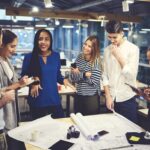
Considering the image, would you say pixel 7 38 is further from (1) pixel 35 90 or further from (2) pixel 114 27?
(2) pixel 114 27

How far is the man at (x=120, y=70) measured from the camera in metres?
2.65

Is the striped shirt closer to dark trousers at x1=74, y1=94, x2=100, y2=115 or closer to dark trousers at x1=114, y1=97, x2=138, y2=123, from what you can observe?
dark trousers at x1=74, y1=94, x2=100, y2=115

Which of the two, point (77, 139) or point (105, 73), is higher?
point (105, 73)

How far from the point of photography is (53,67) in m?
2.86

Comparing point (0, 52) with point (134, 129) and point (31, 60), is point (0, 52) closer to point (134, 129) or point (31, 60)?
point (31, 60)

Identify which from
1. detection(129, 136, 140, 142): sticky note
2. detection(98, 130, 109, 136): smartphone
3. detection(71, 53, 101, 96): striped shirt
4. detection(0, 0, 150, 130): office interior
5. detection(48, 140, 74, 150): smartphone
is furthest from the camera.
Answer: detection(0, 0, 150, 130): office interior

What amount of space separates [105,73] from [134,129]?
82cm

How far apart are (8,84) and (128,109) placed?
1249 mm

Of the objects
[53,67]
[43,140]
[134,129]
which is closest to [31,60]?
[53,67]

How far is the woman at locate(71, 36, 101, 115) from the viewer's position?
10.2 feet

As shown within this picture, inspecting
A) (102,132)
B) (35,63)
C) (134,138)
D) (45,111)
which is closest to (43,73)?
(35,63)

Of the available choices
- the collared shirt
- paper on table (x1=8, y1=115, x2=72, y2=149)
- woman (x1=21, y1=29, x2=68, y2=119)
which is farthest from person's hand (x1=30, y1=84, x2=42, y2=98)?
Answer: the collared shirt

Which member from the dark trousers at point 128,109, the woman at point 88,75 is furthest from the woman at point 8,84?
the dark trousers at point 128,109

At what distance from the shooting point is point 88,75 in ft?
10.0
